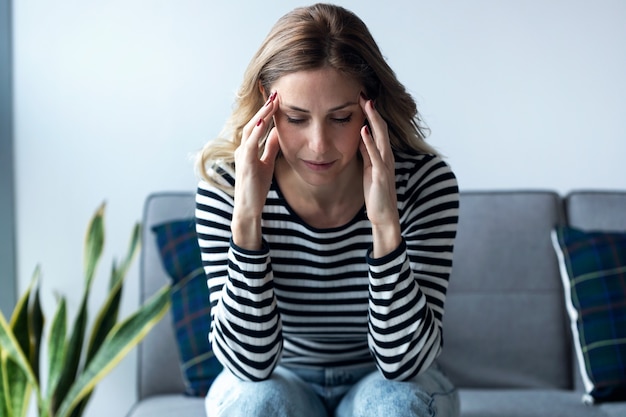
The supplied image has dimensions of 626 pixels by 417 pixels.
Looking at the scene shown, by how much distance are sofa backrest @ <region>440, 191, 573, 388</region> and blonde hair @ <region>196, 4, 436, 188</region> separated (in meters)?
0.65

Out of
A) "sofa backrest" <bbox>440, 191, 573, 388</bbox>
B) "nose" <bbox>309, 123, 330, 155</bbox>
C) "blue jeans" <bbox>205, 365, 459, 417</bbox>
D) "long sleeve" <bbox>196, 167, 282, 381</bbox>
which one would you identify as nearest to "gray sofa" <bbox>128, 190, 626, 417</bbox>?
"sofa backrest" <bbox>440, 191, 573, 388</bbox>

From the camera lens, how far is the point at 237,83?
2486 mm

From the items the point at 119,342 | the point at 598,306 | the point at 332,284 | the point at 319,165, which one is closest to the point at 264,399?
the point at 332,284

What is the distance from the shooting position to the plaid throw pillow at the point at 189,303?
209cm

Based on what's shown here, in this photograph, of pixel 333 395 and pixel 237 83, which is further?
pixel 237 83

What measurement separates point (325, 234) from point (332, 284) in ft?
0.33

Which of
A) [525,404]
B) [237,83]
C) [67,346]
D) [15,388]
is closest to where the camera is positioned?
[525,404]

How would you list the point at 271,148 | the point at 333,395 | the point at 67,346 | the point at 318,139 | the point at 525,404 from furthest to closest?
the point at 67,346
the point at 525,404
the point at 333,395
the point at 271,148
the point at 318,139

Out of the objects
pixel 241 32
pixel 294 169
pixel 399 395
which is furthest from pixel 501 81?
pixel 399 395

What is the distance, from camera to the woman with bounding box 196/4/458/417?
1.46 m

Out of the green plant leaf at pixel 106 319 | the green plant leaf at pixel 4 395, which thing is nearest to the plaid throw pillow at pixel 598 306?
the green plant leaf at pixel 106 319

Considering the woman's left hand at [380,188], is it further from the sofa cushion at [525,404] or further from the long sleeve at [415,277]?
the sofa cushion at [525,404]

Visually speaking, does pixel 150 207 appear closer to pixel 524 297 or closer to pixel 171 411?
pixel 171 411

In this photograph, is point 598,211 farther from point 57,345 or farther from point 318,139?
point 57,345
